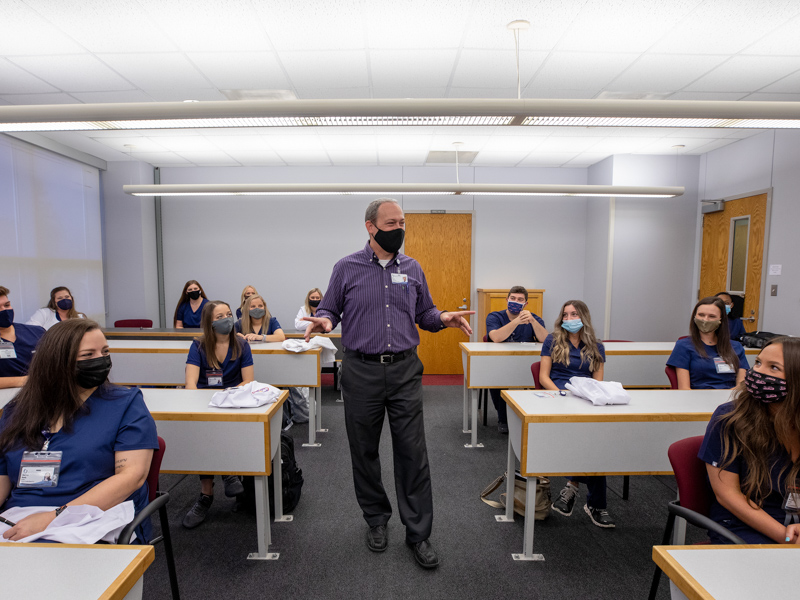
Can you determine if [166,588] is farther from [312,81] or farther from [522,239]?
[522,239]

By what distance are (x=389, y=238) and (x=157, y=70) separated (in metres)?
2.55

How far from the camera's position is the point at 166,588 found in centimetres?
188

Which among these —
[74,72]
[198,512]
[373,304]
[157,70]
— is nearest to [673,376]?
[373,304]

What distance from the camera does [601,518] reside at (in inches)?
92.7

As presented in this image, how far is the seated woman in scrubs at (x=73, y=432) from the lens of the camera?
1314 mm

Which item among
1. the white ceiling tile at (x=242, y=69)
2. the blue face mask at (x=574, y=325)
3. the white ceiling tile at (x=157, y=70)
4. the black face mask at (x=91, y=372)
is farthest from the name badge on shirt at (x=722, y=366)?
the white ceiling tile at (x=157, y=70)

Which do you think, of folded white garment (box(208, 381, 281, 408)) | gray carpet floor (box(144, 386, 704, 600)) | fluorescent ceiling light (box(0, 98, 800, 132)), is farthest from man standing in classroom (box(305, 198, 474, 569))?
fluorescent ceiling light (box(0, 98, 800, 132))

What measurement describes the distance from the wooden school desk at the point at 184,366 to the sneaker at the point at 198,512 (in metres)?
1.02

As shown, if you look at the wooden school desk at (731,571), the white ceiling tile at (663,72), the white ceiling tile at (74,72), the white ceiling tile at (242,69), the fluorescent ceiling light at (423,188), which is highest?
the white ceiling tile at (663,72)

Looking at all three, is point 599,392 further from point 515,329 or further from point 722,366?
point 515,329

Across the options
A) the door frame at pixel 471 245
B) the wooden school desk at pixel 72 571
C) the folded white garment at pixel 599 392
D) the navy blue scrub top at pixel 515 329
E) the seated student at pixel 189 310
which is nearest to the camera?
the wooden school desk at pixel 72 571

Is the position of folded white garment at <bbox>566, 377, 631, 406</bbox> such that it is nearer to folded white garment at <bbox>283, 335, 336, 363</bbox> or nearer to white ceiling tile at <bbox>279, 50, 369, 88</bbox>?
folded white garment at <bbox>283, 335, 336, 363</bbox>

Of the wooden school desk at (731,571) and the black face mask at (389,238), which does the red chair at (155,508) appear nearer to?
the black face mask at (389,238)

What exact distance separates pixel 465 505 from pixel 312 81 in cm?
335
